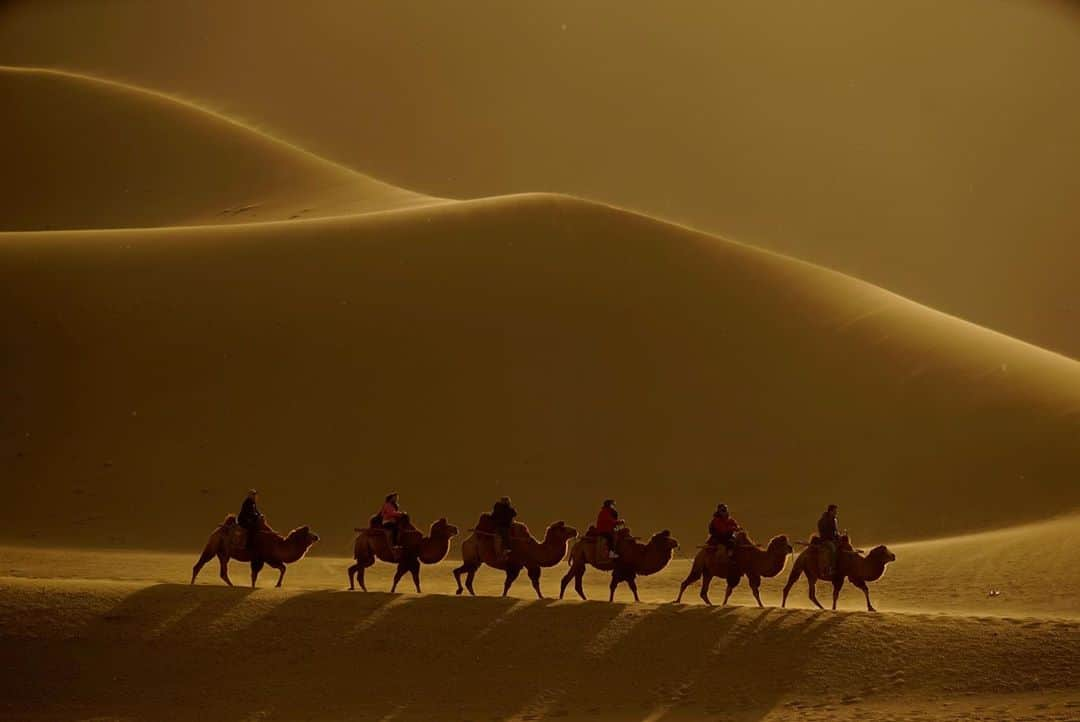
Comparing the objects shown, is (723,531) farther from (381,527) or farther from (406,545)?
(381,527)

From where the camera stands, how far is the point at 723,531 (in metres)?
23.2

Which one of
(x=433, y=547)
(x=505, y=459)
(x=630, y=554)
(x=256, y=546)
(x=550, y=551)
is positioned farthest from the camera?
(x=505, y=459)

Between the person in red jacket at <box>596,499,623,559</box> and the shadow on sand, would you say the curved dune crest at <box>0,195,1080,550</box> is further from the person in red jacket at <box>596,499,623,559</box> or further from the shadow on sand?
the shadow on sand

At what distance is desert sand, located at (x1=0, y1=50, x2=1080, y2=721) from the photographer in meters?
20.2

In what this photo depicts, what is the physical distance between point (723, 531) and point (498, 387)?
15.4 meters

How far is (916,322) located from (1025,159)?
61.0 meters

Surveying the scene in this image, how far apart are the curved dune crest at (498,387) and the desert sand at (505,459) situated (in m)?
0.10

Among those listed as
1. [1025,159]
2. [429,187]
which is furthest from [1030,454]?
[1025,159]

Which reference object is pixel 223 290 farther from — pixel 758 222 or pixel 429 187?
pixel 758 222

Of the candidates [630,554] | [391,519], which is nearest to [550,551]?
[630,554]

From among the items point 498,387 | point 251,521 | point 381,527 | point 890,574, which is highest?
point 498,387

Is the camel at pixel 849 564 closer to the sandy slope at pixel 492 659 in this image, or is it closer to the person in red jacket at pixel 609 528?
the sandy slope at pixel 492 659

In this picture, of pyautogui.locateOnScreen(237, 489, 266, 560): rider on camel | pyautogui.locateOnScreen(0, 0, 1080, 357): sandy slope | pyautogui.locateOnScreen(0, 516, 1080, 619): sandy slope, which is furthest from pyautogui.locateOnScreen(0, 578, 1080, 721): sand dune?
pyautogui.locateOnScreen(0, 0, 1080, 357): sandy slope

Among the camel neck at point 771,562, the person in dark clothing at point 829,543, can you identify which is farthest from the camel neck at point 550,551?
the person in dark clothing at point 829,543
